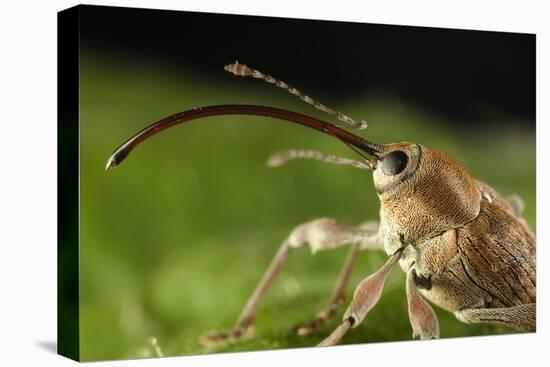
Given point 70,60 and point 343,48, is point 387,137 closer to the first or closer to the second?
point 343,48

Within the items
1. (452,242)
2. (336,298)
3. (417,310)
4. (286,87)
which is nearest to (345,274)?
(336,298)

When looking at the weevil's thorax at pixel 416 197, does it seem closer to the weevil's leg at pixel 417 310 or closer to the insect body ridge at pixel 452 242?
the insect body ridge at pixel 452 242

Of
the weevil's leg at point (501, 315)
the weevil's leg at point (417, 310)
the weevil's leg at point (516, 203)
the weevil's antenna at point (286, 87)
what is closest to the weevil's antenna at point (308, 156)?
the weevil's antenna at point (286, 87)

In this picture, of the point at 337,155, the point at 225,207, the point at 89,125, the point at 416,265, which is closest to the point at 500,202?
the point at 416,265

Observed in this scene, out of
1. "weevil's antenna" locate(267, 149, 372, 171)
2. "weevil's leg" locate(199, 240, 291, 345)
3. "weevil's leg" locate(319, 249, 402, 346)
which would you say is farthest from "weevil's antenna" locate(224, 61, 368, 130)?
"weevil's leg" locate(199, 240, 291, 345)

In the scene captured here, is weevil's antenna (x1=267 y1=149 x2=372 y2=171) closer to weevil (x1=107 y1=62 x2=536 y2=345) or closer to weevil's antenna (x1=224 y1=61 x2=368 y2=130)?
weevil (x1=107 y1=62 x2=536 y2=345)
